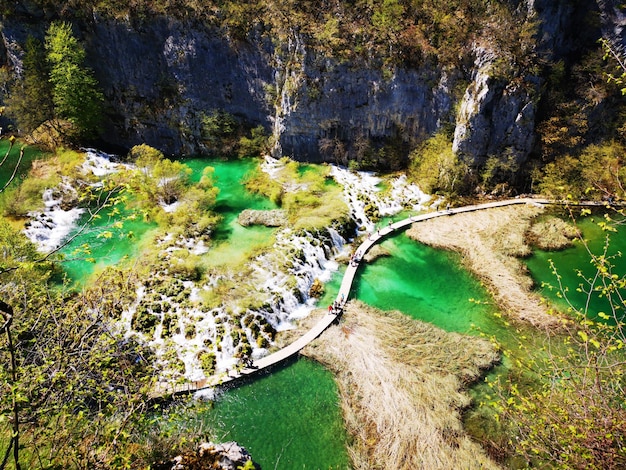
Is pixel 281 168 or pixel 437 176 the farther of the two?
pixel 281 168

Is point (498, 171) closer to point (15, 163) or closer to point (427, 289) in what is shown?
point (427, 289)

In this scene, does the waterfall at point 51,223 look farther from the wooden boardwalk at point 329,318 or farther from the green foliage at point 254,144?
the wooden boardwalk at point 329,318

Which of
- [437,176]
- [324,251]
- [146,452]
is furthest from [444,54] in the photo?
[146,452]

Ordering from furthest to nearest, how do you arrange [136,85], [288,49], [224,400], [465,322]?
[136,85] < [288,49] < [465,322] < [224,400]

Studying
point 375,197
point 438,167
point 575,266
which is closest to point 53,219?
point 375,197

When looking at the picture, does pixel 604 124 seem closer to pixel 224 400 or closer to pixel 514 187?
pixel 514 187
